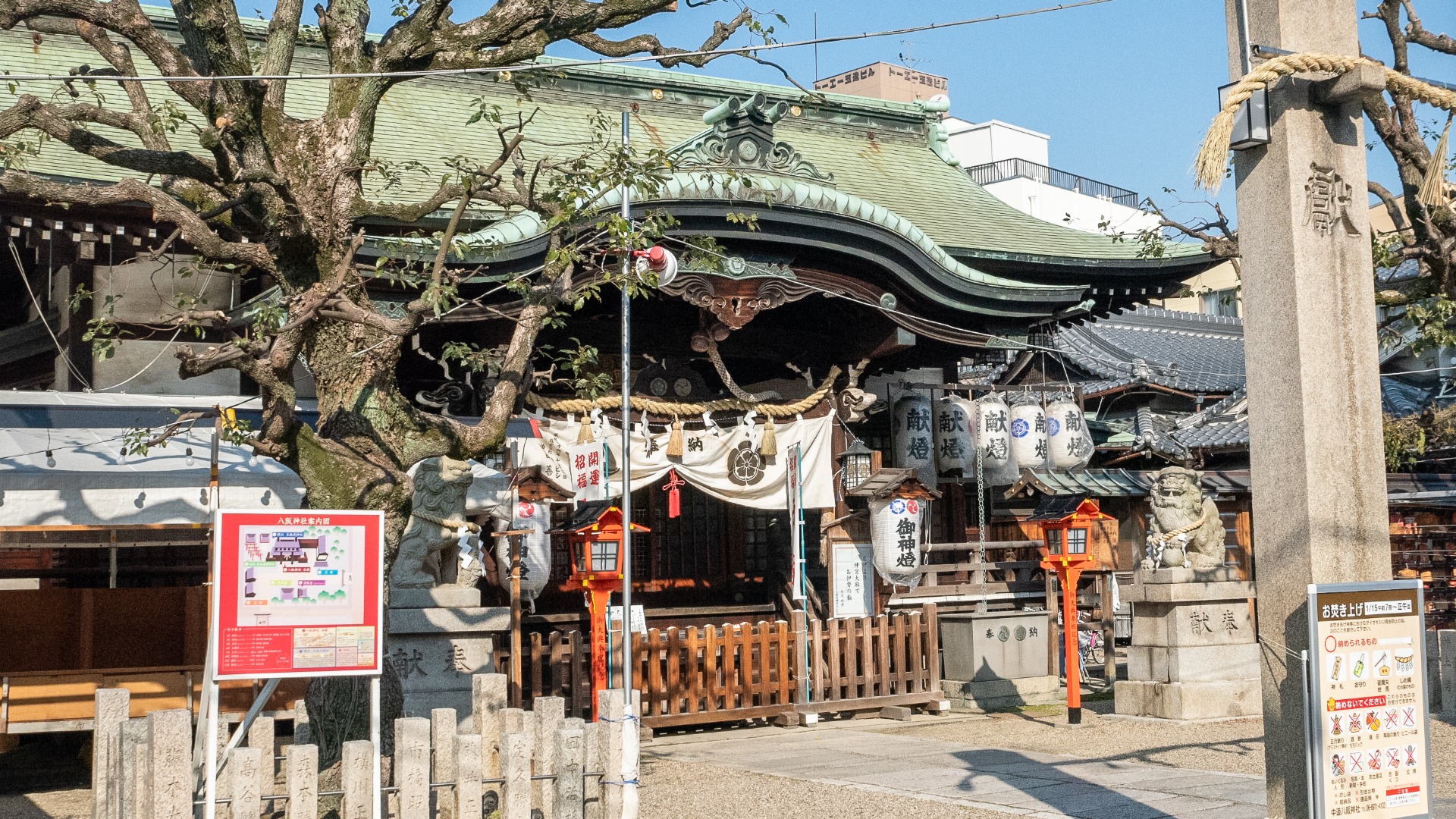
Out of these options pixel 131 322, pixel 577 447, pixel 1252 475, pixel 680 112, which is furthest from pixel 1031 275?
pixel 1252 475

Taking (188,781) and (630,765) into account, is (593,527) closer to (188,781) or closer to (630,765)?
(630,765)

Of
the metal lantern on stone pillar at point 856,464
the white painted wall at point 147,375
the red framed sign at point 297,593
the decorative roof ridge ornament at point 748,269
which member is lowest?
the red framed sign at point 297,593

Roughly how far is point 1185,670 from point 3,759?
1166cm

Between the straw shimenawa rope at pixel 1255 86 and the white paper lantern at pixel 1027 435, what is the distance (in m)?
11.0

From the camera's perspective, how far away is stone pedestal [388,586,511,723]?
11000 mm

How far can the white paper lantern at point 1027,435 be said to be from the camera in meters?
17.2

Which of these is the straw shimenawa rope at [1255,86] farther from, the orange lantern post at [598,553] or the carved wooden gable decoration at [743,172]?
the carved wooden gable decoration at [743,172]

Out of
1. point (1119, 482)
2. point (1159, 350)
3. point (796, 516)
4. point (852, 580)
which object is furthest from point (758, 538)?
point (1159, 350)

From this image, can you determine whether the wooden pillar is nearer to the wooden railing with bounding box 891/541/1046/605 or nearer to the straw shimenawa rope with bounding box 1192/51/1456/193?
the wooden railing with bounding box 891/541/1046/605

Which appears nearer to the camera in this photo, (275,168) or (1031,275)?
(275,168)

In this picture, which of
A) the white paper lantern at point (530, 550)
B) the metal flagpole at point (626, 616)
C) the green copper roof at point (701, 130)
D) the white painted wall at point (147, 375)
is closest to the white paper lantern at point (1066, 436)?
the green copper roof at point (701, 130)

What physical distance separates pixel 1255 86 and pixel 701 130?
1386 cm

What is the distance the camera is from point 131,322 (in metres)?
13.0

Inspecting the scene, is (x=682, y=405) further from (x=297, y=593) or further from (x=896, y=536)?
(x=297, y=593)
